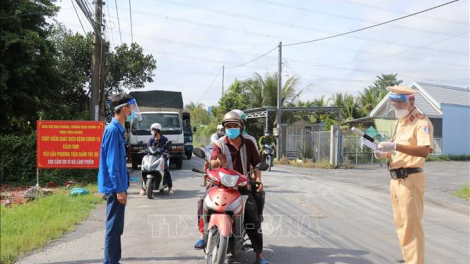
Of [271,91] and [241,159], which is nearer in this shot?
[241,159]

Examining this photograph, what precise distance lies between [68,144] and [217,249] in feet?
26.9

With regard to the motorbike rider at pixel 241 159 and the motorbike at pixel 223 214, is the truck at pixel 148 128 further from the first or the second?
the motorbike at pixel 223 214

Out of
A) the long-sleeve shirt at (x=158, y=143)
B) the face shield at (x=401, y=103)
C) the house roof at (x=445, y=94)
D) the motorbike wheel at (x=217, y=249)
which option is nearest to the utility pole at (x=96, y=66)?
the long-sleeve shirt at (x=158, y=143)

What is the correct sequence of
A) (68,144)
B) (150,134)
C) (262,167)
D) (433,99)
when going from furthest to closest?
(433,99) → (150,134) → (68,144) → (262,167)

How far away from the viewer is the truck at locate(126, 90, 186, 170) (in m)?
16.7

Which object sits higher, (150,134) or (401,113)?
(401,113)

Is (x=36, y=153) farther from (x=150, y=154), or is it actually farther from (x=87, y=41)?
(x=87, y=41)

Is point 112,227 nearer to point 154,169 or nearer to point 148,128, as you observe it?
point 154,169

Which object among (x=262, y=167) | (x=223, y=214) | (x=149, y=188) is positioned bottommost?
(x=149, y=188)

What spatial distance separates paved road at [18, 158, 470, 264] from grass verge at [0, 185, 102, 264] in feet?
0.65

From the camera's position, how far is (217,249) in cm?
459

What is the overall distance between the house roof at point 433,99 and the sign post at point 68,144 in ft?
76.5

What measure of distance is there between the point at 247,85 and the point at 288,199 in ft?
79.9

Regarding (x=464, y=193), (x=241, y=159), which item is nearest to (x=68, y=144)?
(x=241, y=159)
